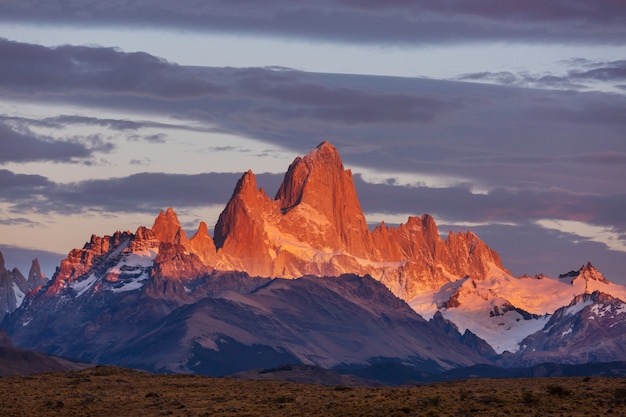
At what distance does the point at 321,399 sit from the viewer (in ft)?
562

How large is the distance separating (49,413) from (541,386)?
57.0 metres

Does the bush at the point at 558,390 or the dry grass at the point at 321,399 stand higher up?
the bush at the point at 558,390

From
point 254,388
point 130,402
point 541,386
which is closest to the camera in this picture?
point 541,386

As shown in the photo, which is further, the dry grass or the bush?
the bush

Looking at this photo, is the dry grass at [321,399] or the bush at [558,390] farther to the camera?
the bush at [558,390]

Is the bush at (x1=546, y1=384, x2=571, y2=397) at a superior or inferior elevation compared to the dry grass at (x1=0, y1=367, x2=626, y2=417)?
superior

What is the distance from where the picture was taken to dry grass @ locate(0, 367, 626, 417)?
504 feet

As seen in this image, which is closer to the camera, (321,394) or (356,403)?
(356,403)

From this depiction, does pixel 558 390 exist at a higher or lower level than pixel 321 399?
higher

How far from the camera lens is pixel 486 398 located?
158125mm

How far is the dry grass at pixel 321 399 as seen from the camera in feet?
504

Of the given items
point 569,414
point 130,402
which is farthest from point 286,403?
point 569,414

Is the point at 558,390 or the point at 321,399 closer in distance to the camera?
the point at 558,390

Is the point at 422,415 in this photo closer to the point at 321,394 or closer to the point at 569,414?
the point at 569,414
